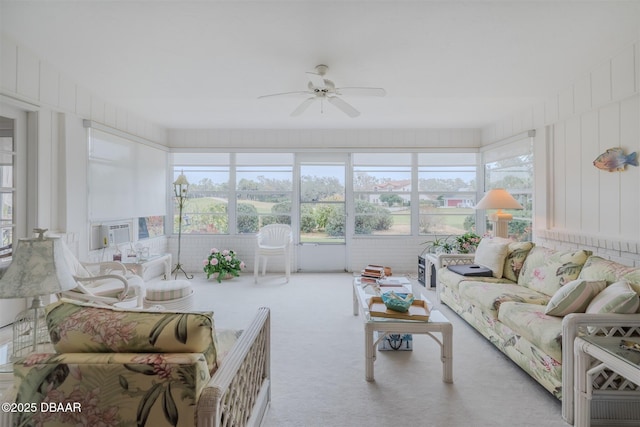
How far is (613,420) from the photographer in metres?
1.73

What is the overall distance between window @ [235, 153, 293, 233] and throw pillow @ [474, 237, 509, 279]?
10.7 feet

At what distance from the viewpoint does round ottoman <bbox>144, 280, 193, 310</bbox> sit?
2947 mm

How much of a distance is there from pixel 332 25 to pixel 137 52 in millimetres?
1796

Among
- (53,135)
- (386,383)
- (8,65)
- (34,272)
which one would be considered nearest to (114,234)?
(53,135)

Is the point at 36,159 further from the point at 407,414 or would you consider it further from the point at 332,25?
the point at 407,414

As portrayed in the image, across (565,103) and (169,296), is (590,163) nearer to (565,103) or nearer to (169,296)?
Result: (565,103)

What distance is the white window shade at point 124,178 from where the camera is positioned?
3918 millimetres

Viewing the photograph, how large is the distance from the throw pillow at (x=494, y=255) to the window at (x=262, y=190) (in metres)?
3.27

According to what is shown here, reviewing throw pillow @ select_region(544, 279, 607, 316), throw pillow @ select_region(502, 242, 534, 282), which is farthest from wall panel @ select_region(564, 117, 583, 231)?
throw pillow @ select_region(544, 279, 607, 316)

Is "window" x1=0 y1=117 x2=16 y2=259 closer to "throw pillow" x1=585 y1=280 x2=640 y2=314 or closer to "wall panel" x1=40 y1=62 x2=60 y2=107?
"wall panel" x1=40 y1=62 x2=60 y2=107

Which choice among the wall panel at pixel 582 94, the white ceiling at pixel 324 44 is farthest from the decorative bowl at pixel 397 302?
the wall panel at pixel 582 94

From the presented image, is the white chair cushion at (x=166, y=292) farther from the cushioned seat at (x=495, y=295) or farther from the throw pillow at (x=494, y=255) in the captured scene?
the throw pillow at (x=494, y=255)

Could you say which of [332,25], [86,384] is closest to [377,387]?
[86,384]

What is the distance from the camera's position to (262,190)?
570 centimetres
